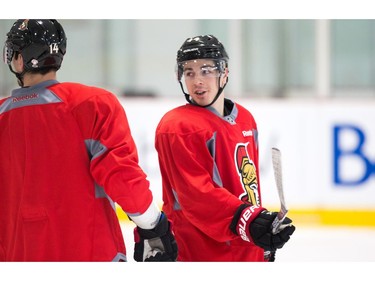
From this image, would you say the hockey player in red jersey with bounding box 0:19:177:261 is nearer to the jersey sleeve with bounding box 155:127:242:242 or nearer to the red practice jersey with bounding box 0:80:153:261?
the red practice jersey with bounding box 0:80:153:261

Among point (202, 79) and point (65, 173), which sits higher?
point (202, 79)

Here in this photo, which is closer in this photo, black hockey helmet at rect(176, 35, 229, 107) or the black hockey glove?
the black hockey glove

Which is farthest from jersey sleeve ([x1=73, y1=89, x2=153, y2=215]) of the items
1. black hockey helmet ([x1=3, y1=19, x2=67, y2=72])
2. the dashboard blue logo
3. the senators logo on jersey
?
the dashboard blue logo

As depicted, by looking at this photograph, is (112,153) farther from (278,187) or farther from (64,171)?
(278,187)

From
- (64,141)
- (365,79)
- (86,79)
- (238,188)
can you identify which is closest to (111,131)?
(64,141)

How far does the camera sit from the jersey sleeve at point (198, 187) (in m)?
2.18

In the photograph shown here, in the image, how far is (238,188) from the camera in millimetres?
2277

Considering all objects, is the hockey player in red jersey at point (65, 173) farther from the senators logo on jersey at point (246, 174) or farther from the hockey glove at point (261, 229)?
the senators logo on jersey at point (246, 174)

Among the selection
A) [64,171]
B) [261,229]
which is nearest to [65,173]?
[64,171]

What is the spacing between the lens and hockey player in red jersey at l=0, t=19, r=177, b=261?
6.35 ft

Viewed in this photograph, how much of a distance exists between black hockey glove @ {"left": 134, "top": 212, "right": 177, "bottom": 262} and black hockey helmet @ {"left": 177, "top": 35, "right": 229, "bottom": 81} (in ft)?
1.90

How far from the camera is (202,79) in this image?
7.63ft

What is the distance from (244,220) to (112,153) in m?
0.47
